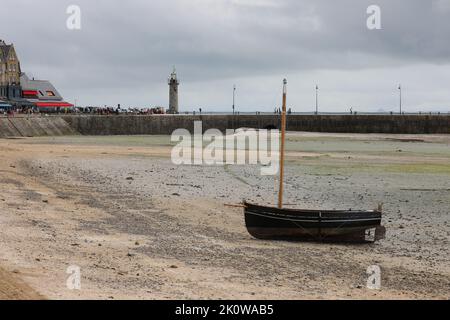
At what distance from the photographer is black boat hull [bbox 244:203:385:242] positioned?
22938 mm

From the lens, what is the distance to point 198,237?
75.2 ft

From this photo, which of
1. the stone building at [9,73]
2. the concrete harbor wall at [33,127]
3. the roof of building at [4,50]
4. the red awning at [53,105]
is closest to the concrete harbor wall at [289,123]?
the concrete harbor wall at [33,127]

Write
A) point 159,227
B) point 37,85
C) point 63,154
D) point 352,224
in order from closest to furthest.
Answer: point 352,224 < point 159,227 < point 63,154 < point 37,85

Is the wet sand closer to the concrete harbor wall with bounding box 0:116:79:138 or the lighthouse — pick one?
the concrete harbor wall with bounding box 0:116:79:138

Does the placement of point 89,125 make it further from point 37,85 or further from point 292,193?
point 292,193

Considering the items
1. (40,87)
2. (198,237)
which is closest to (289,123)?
(40,87)

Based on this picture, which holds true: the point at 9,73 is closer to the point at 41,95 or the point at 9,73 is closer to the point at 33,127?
the point at 41,95

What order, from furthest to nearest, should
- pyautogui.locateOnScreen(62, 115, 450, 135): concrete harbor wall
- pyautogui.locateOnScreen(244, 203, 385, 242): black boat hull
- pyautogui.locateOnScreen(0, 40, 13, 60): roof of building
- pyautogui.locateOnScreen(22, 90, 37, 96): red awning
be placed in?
pyautogui.locateOnScreen(22, 90, 37, 96): red awning → pyautogui.locateOnScreen(0, 40, 13, 60): roof of building → pyautogui.locateOnScreen(62, 115, 450, 135): concrete harbor wall → pyautogui.locateOnScreen(244, 203, 385, 242): black boat hull

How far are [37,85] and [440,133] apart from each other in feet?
224

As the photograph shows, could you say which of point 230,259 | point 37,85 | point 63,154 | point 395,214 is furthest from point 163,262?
point 37,85

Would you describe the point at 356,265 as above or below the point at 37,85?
below

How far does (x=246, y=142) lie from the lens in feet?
250

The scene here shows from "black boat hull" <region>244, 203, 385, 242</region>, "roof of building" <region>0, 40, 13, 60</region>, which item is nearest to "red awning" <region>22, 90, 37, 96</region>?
"roof of building" <region>0, 40, 13, 60</region>

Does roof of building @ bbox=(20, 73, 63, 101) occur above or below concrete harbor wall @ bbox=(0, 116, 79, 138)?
above
